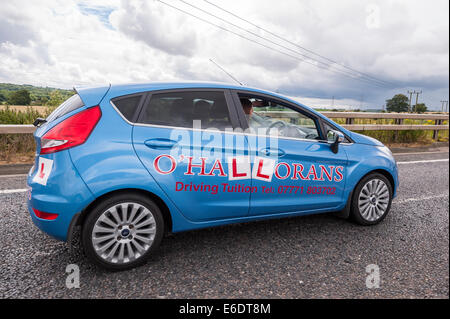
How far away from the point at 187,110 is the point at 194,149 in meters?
0.39

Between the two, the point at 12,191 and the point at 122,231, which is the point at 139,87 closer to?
the point at 122,231

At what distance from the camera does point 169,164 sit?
279cm

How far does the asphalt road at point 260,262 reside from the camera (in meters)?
2.52

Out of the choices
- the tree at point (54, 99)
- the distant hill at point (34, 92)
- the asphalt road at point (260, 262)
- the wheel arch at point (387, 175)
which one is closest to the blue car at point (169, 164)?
the asphalt road at point (260, 262)

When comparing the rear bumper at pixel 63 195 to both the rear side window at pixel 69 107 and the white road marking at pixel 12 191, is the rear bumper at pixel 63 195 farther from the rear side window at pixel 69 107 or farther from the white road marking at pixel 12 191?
the white road marking at pixel 12 191

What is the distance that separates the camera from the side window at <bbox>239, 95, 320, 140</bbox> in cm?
335

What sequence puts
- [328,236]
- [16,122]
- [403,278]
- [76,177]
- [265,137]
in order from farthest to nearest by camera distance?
[16,122], [328,236], [265,137], [403,278], [76,177]

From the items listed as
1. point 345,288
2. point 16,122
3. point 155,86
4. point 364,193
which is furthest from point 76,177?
point 16,122

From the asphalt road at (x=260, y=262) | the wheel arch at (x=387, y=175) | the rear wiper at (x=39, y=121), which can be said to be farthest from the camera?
the wheel arch at (x=387, y=175)

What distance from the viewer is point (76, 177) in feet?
8.33

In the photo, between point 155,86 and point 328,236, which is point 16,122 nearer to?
point 155,86

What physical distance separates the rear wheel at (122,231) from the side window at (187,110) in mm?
702

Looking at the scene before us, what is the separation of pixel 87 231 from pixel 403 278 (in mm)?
2627

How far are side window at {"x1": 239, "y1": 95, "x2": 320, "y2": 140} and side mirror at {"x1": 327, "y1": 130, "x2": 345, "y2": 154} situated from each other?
142 millimetres
